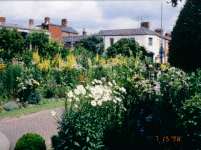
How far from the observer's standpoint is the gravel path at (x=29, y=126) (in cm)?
506

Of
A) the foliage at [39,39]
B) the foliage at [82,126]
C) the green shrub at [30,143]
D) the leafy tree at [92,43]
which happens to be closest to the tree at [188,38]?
the foliage at [82,126]

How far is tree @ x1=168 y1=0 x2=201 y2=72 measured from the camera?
15.9 feet

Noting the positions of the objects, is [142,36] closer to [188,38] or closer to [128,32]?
[128,32]

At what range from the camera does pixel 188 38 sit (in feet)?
16.3

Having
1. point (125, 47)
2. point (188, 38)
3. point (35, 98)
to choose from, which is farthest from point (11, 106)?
point (125, 47)

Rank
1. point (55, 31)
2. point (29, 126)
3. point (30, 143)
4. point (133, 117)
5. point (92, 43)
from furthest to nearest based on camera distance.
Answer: point (55, 31) < point (92, 43) < point (29, 126) < point (133, 117) < point (30, 143)

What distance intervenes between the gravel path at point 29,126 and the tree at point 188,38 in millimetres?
3776

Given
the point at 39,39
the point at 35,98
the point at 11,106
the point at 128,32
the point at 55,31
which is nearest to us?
the point at 11,106

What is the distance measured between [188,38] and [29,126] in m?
5.20

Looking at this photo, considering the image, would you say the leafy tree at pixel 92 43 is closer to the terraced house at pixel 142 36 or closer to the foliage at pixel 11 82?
the terraced house at pixel 142 36

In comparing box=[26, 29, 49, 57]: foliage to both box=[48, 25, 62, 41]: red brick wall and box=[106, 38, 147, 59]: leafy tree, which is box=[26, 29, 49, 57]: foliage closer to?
box=[106, 38, 147, 59]: leafy tree

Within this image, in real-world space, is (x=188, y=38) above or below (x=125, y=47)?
below

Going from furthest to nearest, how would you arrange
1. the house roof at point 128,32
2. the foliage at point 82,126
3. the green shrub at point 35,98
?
the house roof at point 128,32, the green shrub at point 35,98, the foliage at point 82,126

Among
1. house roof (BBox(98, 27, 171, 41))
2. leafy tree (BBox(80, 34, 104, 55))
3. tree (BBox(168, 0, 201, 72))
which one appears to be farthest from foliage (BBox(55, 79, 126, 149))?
house roof (BBox(98, 27, 171, 41))
